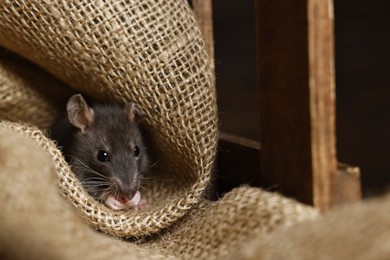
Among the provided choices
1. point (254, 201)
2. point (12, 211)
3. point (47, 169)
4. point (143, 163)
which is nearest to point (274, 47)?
point (254, 201)

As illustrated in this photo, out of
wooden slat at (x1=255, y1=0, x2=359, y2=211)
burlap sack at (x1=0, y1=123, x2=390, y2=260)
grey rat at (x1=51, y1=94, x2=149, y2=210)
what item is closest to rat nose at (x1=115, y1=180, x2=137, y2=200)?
grey rat at (x1=51, y1=94, x2=149, y2=210)

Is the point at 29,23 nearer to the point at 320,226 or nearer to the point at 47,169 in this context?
the point at 47,169

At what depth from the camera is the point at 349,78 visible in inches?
174

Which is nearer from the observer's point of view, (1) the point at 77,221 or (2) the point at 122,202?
(1) the point at 77,221

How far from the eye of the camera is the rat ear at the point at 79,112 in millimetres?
2154

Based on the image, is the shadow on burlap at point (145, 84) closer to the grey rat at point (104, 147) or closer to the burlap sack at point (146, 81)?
the burlap sack at point (146, 81)

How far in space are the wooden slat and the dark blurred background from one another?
2602 millimetres

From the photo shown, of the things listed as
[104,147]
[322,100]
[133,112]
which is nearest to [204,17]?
[133,112]

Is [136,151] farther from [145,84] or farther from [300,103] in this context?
[300,103]

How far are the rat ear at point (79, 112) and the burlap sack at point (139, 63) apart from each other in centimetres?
16

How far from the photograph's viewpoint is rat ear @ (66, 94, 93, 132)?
7.07 ft

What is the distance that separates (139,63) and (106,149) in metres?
0.49

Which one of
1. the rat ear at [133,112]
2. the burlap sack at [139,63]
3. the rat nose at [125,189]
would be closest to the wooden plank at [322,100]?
the burlap sack at [139,63]

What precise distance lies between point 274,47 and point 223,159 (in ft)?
2.18
